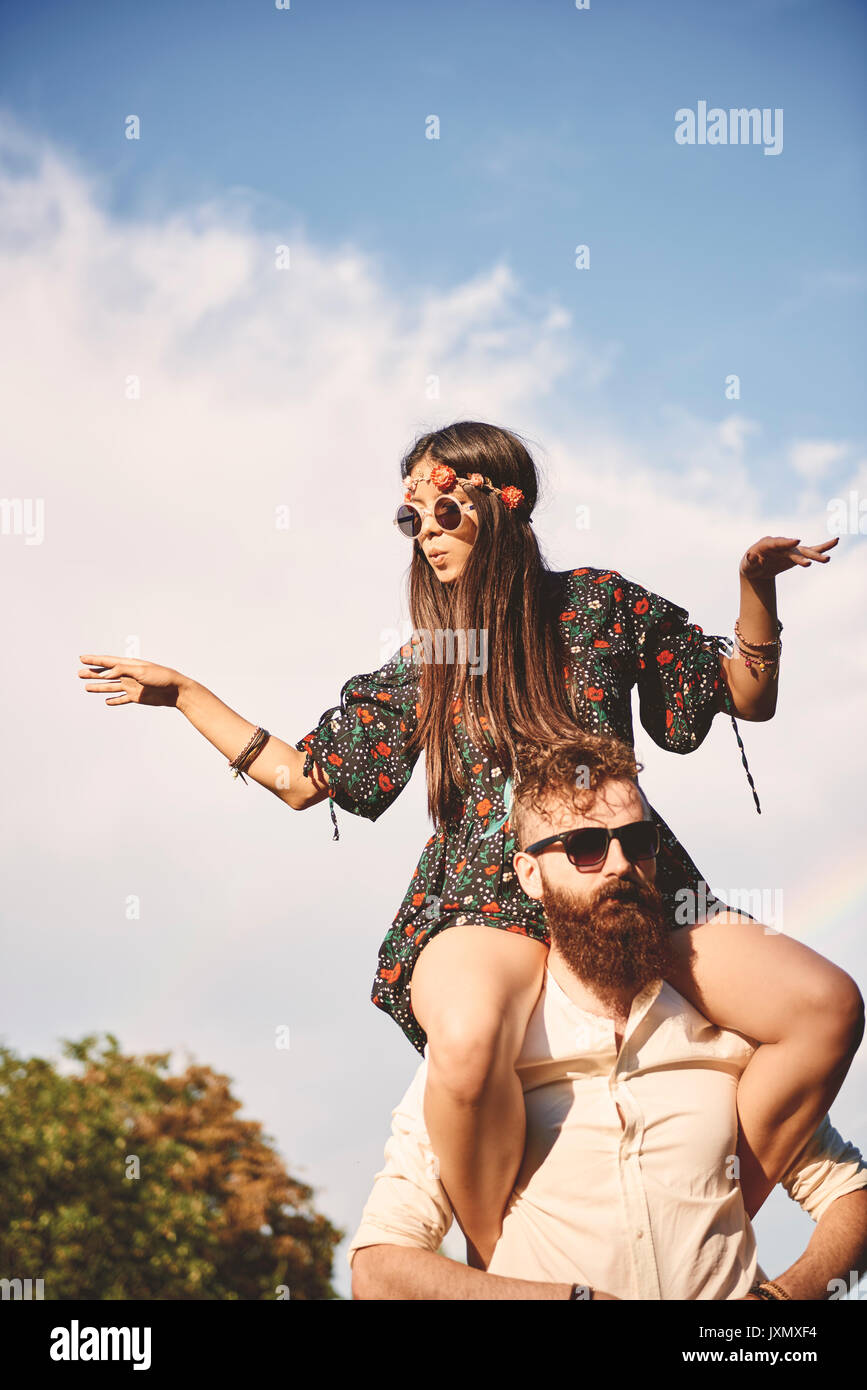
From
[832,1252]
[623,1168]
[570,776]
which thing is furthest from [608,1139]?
[570,776]

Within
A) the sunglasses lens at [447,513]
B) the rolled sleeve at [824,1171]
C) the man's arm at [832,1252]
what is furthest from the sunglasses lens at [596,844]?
the sunglasses lens at [447,513]

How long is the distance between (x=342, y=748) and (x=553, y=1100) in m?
1.32

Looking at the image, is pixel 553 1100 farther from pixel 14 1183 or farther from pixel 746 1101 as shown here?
pixel 14 1183

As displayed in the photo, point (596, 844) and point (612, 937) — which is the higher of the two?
point (596, 844)

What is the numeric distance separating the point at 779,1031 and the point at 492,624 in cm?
152

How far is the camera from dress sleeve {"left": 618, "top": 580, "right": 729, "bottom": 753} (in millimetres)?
3797

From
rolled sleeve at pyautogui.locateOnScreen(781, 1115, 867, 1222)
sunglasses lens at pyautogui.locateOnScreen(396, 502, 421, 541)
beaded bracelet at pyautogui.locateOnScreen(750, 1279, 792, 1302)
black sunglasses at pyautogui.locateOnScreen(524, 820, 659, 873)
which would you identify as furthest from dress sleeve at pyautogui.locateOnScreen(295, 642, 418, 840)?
beaded bracelet at pyautogui.locateOnScreen(750, 1279, 792, 1302)

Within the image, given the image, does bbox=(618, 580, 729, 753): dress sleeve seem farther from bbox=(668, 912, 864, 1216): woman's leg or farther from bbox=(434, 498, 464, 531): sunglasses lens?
bbox=(668, 912, 864, 1216): woman's leg

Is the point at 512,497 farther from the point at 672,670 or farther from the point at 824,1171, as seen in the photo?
the point at 824,1171

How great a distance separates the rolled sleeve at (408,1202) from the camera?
301cm

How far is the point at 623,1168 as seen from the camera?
2.95 metres

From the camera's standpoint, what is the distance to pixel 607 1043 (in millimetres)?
3031
